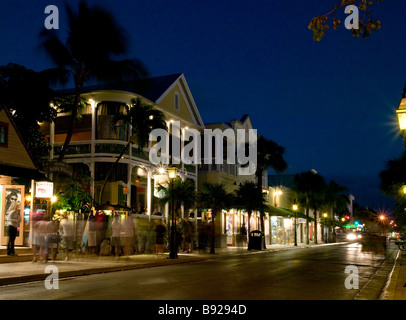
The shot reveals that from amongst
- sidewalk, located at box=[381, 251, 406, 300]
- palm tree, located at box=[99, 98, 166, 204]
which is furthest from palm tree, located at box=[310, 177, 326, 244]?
sidewalk, located at box=[381, 251, 406, 300]

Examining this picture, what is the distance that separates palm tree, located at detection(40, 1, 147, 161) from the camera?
74.7 feet

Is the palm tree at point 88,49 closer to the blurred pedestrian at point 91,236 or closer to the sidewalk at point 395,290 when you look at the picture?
the blurred pedestrian at point 91,236

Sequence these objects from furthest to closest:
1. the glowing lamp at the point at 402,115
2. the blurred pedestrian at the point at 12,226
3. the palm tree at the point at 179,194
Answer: the palm tree at the point at 179,194
the blurred pedestrian at the point at 12,226
the glowing lamp at the point at 402,115

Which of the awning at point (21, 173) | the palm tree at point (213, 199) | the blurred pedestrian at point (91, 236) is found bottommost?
the blurred pedestrian at point (91, 236)

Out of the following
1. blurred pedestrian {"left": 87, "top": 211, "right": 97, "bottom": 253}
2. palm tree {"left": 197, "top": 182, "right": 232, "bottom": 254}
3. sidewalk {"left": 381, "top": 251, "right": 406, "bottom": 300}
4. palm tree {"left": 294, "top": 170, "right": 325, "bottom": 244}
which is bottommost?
sidewalk {"left": 381, "top": 251, "right": 406, "bottom": 300}

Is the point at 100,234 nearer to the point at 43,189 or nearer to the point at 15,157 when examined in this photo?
the point at 43,189

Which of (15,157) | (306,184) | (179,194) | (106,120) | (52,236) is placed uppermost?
(106,120)

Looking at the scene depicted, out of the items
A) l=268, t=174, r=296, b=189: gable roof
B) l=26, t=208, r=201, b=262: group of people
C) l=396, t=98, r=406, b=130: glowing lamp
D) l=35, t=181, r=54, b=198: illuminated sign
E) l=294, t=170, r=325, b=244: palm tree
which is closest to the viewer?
l=396, t=98, r=406, b=130: glowing lamp

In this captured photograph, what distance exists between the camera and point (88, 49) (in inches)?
896

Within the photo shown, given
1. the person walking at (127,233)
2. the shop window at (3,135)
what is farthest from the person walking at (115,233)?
the shop window at (3,135)

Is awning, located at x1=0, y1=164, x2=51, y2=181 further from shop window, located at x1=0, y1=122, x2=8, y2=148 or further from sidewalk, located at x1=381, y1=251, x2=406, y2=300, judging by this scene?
sidewalk, located at x1=381, y1=251, x2=406, y2=300

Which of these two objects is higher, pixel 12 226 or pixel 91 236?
pixel 12 226

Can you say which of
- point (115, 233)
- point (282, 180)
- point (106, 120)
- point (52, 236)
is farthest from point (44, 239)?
point (282, 180)

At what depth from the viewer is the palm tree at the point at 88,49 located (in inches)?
897
